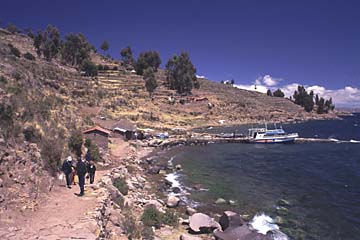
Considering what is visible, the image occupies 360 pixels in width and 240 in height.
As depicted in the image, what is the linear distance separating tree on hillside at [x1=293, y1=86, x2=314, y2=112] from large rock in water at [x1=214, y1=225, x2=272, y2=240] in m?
171

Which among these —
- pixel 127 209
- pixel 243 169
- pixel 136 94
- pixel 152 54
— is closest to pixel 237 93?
pixel 152 54

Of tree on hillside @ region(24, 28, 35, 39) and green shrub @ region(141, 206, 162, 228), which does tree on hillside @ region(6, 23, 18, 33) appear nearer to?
tree on hillside @ region(24, 28, 35, 39)

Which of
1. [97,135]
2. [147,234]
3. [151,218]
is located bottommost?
[151,218]

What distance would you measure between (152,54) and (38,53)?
176 ft

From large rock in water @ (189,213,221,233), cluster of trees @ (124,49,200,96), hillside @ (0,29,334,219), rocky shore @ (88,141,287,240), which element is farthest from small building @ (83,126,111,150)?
cluster of trees @ (124,49,200,96)

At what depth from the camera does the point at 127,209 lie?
22.7 metres

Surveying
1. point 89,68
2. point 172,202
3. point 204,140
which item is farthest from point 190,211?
point 89,68

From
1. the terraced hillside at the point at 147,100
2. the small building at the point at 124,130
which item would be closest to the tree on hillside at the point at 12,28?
the terraced hillside at the point at 147,100

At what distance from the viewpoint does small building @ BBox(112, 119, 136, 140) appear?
66.0m

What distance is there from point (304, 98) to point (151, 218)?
573ft

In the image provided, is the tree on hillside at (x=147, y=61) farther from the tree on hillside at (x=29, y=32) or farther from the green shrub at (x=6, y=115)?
the green shrub at (x=6, y=115)

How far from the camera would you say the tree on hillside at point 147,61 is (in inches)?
5753

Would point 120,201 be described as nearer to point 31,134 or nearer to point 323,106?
point 31,134

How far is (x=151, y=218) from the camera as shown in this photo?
22.2 meters
